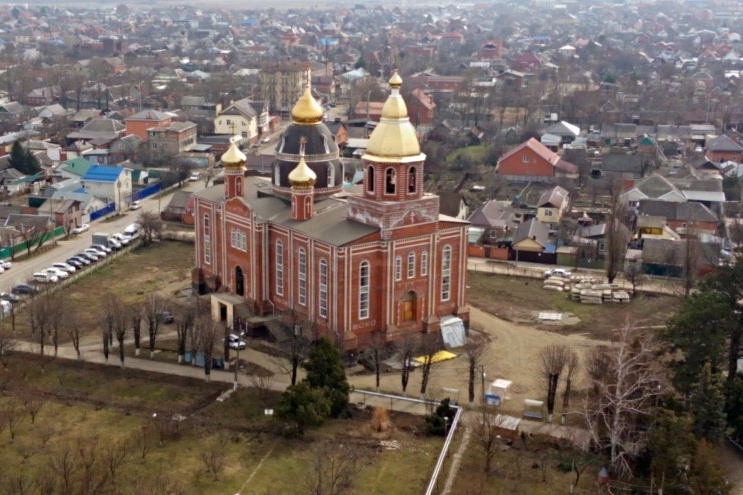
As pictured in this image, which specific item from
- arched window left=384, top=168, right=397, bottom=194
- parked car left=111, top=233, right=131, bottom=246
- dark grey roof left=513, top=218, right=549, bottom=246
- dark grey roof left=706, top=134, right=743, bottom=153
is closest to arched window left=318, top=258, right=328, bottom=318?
arched window left=384, top=168, right=397, bottom=194

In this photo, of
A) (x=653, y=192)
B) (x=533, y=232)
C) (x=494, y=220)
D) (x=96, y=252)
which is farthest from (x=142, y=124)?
(x=653, y=192)

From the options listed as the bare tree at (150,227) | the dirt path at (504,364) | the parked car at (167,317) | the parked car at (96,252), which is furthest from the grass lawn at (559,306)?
the parked car at (96,252)

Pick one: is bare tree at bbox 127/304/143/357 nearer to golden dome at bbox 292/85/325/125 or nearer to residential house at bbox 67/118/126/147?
golden dome at bbox 292/85/325/125

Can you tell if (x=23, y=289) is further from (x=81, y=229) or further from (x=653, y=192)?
(x=653, y=192)

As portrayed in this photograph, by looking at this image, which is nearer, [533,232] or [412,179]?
[412,179]

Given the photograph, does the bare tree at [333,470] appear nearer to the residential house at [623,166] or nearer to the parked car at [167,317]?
the parked car at [167,317]
